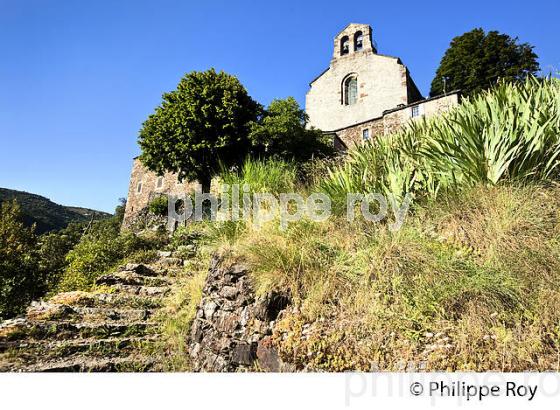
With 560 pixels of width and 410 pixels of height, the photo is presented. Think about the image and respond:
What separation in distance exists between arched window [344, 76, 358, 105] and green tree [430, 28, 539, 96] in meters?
6.34

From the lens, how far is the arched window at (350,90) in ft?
86.0

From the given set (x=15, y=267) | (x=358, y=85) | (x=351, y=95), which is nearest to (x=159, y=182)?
(x=351, y=95)

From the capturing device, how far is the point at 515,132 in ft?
13.9

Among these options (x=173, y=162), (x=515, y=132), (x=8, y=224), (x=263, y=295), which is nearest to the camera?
(x=263, y=295)

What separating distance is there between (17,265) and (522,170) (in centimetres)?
1107

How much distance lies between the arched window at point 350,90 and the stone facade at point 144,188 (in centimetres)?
1451

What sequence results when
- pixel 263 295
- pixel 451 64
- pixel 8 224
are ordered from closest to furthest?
pixel 263 295 → pixel 8 224 → pixel 451 64

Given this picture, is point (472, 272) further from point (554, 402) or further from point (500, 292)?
point (554, 402)

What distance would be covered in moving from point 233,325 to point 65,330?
2639 mm

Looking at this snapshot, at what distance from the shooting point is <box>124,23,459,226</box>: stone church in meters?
23.2

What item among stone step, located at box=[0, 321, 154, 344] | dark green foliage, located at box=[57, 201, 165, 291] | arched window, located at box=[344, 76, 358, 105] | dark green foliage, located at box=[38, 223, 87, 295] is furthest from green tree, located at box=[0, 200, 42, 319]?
arched window, located at box=[344, 76, 358, 105]

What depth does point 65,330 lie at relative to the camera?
189 inches

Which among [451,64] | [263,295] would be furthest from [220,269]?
[451,64]

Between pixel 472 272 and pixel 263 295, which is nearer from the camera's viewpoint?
pixel 472 272
